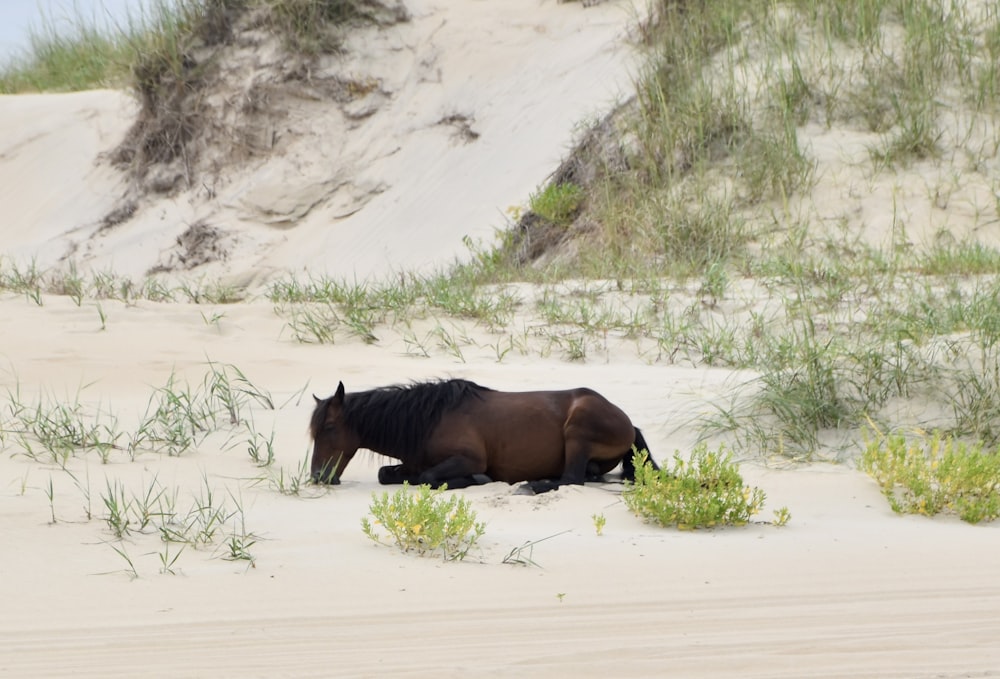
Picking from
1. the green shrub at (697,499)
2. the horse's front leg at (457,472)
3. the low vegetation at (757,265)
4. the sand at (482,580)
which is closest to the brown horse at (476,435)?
the horse's front leg at (457,472)

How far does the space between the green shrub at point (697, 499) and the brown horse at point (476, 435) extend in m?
0.77

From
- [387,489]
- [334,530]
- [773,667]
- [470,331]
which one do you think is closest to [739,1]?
[470,331]

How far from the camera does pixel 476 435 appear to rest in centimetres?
559

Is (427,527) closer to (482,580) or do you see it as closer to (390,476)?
(482,580)

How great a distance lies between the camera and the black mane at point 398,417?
221 inches

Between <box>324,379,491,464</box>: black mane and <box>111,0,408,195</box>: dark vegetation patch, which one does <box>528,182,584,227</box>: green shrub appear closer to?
<box>111,0,408,195</box>: dark vegetation patch

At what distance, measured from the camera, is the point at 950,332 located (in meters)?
6.80

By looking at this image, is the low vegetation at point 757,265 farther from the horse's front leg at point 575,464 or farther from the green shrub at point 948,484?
the horse's front leg at point 575,464

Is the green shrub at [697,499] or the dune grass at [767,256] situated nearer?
the green shrub at [697,499]

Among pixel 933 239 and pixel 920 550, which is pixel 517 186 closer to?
pixel 933 239

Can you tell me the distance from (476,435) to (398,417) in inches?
14.6

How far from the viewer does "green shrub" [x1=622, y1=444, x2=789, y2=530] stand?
4621 millimetres

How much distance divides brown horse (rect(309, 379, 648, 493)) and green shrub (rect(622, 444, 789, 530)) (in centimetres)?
77

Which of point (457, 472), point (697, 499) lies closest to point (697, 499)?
point (697, 499)
